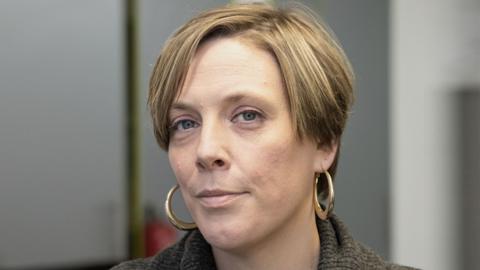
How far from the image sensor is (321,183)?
1.40 metres

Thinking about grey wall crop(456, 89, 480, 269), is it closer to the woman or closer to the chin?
the woman

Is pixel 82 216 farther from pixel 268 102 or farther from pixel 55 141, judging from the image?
pixel 268 102

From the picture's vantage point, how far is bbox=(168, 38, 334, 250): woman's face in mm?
1168

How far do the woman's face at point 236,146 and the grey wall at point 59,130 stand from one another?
1855 mm

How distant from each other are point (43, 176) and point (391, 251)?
57.0 inches

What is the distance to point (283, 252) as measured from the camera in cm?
130

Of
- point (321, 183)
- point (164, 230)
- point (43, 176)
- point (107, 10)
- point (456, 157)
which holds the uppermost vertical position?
point (107, 10)

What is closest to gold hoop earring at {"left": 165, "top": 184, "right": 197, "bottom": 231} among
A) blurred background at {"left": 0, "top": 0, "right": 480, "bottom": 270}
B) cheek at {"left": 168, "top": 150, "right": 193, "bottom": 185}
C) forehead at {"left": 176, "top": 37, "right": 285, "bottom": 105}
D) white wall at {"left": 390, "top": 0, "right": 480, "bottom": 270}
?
cheek at {"left": 168, "top": 150, "right": 193, "bottom": 185}

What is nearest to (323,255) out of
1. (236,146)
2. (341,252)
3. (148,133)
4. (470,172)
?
(341,252)

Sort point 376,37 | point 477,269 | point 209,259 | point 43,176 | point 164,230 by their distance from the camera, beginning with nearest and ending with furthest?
1. point 209,259
2. point 477,269
3. point 376,37
4. point 43,176
5. point 164,230

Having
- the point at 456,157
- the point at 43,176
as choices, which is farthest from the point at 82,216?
the point at 456,157

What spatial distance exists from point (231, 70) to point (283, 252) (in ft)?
1.16

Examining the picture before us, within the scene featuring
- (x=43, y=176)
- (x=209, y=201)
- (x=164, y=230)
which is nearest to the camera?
(x=209, y=201)

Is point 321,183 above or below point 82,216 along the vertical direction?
above
